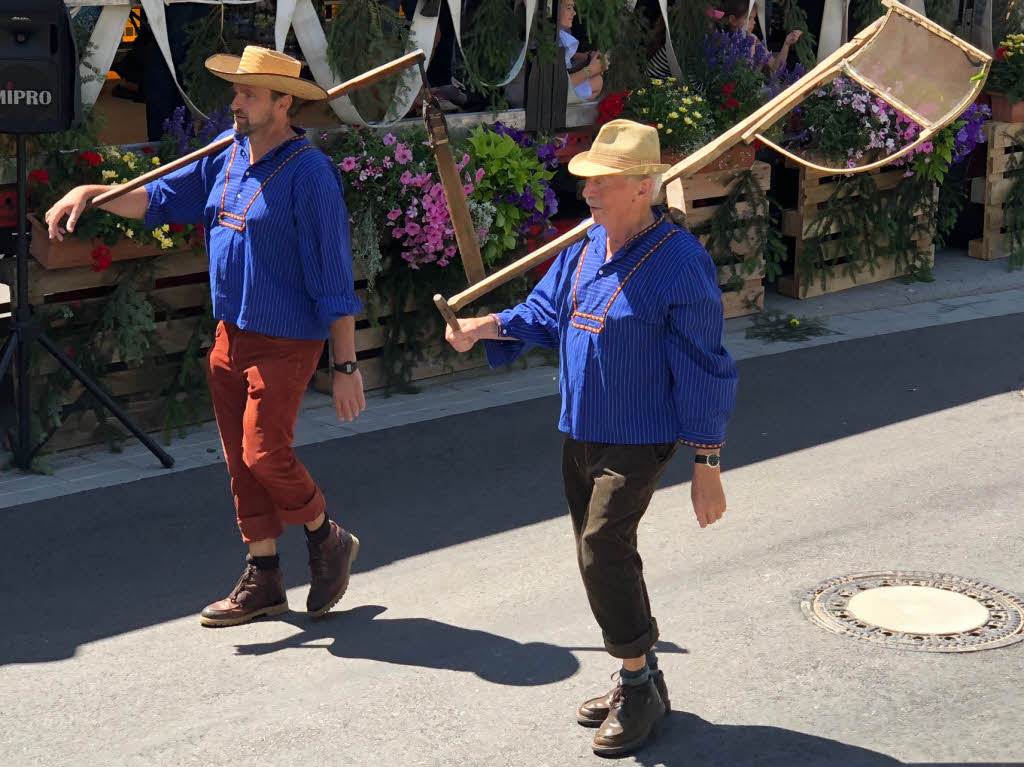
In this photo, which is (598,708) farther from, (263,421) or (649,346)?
(263,421)

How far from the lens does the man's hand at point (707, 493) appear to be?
466 centimetres

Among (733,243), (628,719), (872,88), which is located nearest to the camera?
(628,719)

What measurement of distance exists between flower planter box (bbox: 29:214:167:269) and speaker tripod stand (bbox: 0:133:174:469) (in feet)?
0.61

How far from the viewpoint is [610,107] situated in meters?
10.1

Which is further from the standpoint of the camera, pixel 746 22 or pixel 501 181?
pixel 746 22

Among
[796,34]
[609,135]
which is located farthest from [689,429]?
[796,34]

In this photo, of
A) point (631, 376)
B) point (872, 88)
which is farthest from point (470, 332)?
point (872, 88)

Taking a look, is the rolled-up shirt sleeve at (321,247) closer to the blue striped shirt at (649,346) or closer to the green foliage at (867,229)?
the blue striped shirt at (649,346)

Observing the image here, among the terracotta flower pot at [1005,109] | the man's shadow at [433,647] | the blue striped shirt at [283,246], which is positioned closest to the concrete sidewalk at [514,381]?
the terracotta flower pot at [1005,109]

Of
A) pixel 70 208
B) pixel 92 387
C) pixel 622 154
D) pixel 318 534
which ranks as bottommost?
pixel 318 534

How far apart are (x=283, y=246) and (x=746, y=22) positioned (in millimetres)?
5979

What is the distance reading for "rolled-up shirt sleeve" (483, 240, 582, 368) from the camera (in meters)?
4.92

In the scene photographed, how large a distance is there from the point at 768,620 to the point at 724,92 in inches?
212

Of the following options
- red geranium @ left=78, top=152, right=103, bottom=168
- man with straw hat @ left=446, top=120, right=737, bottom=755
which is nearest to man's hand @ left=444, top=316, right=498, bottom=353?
man with straw hat @ left=446, top=120, right=737, bottom=755
